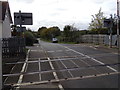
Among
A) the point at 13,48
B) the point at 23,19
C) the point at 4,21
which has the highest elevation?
the point at 4,21

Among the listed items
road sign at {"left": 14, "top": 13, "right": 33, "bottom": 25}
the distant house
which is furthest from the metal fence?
the distant house

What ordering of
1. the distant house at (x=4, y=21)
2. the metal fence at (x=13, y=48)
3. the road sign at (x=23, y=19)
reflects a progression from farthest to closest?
1. the distant house at (x=4, y=21)
2. the road sign at (x=23, y=19)
3. the metal fence at (x=13, y=48)

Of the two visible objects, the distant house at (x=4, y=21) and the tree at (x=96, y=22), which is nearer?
the distant house at (x=4, y=21)

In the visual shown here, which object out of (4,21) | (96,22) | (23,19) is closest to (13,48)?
(23,19)

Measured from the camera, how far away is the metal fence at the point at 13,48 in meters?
20.2

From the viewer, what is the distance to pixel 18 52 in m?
21.2

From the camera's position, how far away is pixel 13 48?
20.8 meters

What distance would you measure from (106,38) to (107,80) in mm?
31183

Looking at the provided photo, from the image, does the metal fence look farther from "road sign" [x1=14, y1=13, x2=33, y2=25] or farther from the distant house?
the distant house

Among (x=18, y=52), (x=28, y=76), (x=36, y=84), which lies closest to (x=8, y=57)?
(x=18, y=52)

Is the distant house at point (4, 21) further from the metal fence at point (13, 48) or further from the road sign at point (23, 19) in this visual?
the metal fence at point (13, 48)

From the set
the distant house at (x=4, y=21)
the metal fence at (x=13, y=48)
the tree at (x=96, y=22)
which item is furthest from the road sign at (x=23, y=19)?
the tree at (x=96, y=22)

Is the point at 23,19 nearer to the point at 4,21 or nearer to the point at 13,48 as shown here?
the point at 13,48

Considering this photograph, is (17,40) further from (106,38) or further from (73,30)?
(73,30)
